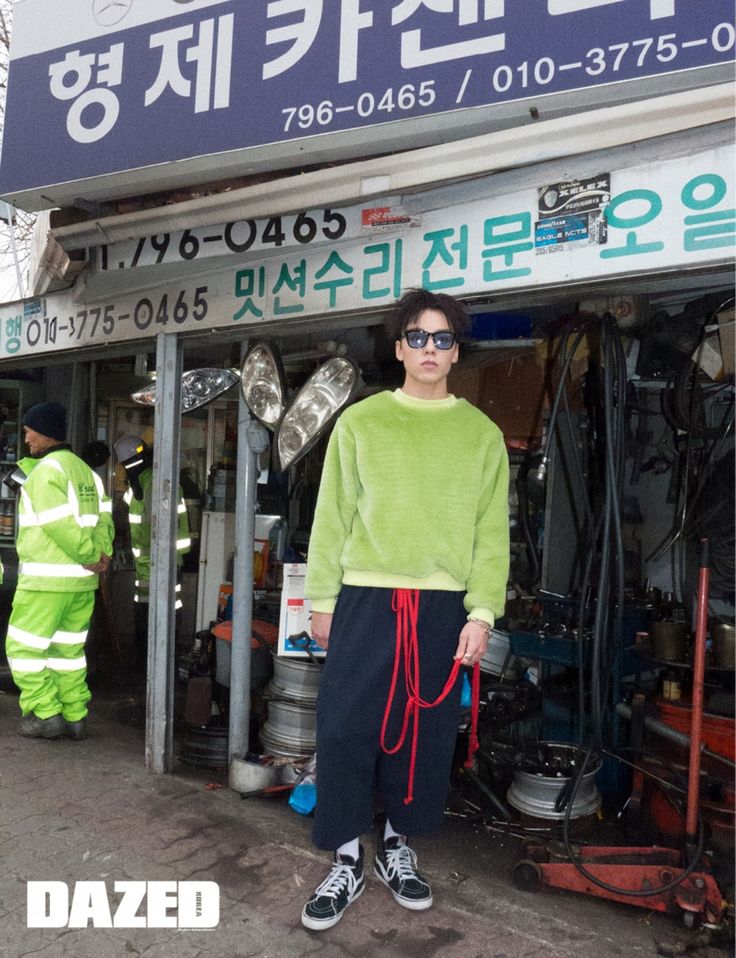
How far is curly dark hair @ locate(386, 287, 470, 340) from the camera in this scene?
264 centimetres

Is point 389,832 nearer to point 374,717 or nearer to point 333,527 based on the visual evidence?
point 374,717

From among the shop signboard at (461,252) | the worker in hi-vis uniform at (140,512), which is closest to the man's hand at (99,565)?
the worker in hi-vis uniform at (140,512)

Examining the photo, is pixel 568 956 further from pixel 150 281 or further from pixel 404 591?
pixel 150 281

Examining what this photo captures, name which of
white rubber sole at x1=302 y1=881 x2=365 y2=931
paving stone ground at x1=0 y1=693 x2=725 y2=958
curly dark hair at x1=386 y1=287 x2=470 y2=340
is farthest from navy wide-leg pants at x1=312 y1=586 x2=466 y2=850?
curly dark hair at x1=386 y1=287 x2=470 y2=340

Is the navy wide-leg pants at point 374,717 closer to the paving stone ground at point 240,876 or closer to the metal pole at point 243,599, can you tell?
the paving stone ground at point 240,876

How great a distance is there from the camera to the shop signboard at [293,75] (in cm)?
255

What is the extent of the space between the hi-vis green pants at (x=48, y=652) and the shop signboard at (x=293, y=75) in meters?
2.22

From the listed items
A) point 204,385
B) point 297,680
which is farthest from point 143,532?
point 297,680

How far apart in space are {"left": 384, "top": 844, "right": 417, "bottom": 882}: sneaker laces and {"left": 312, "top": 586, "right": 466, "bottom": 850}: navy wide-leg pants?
0.54 feet

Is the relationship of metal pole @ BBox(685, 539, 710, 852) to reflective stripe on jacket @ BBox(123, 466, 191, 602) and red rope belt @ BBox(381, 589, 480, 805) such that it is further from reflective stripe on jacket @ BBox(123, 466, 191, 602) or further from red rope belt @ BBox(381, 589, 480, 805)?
reflective stripe on jacket @ BBox(123, 466, 191, 602)

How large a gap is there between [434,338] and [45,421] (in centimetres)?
315

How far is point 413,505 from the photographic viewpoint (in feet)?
8.48

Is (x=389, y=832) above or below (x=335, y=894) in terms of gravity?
above

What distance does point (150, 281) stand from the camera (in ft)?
13.2
